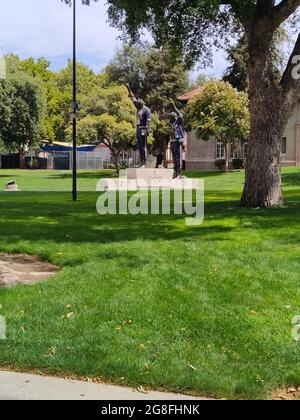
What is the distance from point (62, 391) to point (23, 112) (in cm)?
4809

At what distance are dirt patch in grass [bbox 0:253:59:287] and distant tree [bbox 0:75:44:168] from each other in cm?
4170

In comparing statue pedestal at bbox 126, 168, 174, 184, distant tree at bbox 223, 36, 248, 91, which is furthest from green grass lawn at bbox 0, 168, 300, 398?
distant tree at bbox 223, 36, 248, 91

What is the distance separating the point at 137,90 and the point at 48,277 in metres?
51.4

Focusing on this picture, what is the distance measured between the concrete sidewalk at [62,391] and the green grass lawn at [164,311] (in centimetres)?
17

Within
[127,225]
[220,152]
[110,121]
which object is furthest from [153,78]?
[127,225]

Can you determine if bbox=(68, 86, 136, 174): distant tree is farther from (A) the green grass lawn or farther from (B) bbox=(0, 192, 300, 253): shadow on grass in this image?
(A) the green grass lawn

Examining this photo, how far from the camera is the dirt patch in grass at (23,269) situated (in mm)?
7246

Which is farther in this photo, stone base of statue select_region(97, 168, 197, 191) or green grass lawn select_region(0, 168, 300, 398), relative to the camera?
stone base of statue select_region(97, 168, 197, 191)

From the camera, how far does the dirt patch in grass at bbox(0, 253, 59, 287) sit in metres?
7.25

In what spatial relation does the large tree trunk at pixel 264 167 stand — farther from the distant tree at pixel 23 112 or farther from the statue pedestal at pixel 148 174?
the distant tree at pixel 23 112

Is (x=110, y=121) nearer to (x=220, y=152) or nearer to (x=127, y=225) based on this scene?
(x=220, y=152)

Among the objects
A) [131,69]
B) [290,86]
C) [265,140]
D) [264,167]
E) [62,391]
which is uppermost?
[131,69]

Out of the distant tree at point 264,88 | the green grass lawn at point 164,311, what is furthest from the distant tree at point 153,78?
the green grass lawn at point 164,311

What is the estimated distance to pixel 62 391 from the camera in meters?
4.32
